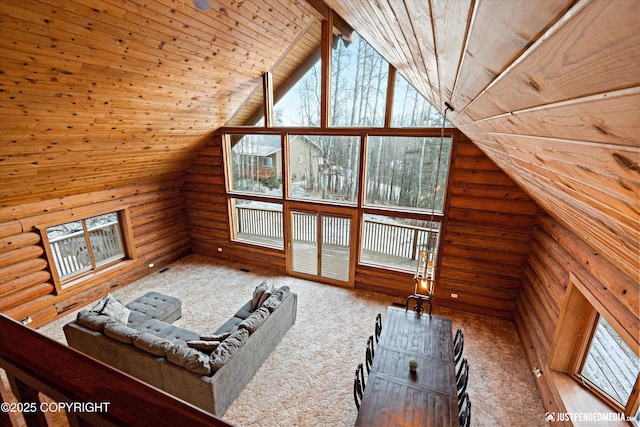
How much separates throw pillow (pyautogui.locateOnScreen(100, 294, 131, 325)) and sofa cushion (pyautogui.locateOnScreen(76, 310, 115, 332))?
0.28 feet

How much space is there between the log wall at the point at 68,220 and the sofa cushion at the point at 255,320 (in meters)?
3.65

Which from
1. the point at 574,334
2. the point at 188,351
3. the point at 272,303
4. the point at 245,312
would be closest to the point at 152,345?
the point at 188,351

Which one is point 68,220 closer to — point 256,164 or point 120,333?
point 120,333

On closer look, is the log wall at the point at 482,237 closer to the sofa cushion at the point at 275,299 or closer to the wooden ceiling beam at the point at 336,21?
the wooden ceiling beam at the point at 336,21

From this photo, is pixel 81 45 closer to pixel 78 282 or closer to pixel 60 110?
pixel 60 110

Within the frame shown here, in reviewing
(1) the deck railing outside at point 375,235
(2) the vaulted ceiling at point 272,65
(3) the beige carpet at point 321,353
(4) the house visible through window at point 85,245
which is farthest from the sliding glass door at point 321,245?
(4) the house visible through window at point 85,245

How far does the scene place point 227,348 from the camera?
3.37 meters

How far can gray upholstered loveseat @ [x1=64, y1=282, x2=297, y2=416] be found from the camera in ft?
10.5

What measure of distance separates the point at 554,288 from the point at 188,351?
4.34 metres

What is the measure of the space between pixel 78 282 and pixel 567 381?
7.31 meters

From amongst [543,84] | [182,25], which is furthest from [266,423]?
[182,25]

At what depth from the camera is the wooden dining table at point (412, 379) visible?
8.27ft

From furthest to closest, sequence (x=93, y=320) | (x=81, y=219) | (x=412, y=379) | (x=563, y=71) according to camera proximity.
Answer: (x=81, y=219) < (x=93, y=320) < (x=412, y=379) < (x=563, y=71)

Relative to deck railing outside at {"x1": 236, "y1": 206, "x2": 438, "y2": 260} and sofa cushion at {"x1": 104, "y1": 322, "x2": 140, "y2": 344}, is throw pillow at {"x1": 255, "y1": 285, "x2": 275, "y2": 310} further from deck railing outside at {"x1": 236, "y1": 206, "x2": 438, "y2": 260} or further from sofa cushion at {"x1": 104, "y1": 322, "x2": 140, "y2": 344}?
deck railing outside at {"x1": 236, "y1": 206, "x2": 438, "y2": 260}
